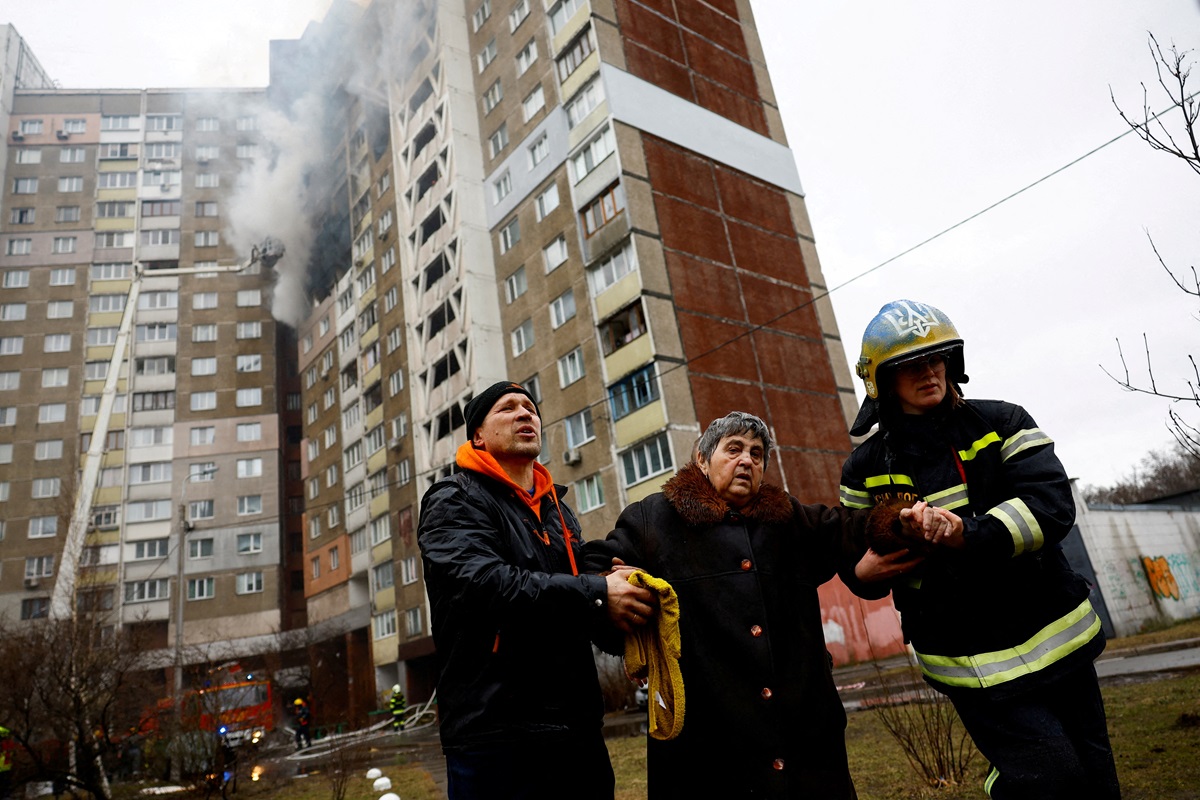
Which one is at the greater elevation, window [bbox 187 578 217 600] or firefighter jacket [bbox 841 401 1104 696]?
window [bbox 187 578 217 600]

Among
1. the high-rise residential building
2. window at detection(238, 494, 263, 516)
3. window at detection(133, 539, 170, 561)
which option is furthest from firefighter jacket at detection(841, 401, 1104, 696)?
window at detection(133, 539, 170, 561)

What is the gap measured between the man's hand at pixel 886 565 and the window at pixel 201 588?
5677cm

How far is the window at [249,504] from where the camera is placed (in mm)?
55000

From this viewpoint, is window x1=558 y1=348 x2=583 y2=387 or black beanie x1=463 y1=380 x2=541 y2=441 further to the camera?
window x1=558 y1=348 x2=583 y2=387

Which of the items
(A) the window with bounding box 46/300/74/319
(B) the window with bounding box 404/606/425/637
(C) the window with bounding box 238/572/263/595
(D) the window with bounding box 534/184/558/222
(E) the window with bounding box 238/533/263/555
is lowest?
(B) the window with bounding box 404/606/425/637

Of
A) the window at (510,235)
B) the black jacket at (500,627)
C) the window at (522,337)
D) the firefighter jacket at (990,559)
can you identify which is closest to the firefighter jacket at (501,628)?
the black jacket at (500,627)

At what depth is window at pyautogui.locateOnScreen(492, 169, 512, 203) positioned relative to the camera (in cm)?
3738

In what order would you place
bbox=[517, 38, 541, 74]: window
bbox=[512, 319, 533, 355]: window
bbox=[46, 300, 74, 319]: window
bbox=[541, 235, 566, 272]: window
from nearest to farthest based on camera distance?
bbox=[541, 235, 566, 272]: window, bbox=[512, 319, 533, 355]: window, bbox=[517, 38, 541, 74]: window, bbox=[46, 300, 74, 319]: window

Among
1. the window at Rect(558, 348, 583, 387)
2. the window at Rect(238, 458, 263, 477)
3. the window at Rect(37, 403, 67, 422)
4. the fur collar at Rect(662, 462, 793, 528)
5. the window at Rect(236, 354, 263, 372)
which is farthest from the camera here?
the window at Rect(236, 354, 263, 372)

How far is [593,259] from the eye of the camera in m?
31.2

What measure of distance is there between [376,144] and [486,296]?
19.7 meters

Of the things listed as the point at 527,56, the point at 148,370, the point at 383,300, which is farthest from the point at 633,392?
the point at 148,370

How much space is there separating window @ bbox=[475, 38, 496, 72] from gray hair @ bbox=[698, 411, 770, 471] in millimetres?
40507

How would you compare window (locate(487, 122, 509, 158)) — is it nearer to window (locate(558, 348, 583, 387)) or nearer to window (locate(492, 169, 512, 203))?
window (locate(492, 169, 512, 203))
